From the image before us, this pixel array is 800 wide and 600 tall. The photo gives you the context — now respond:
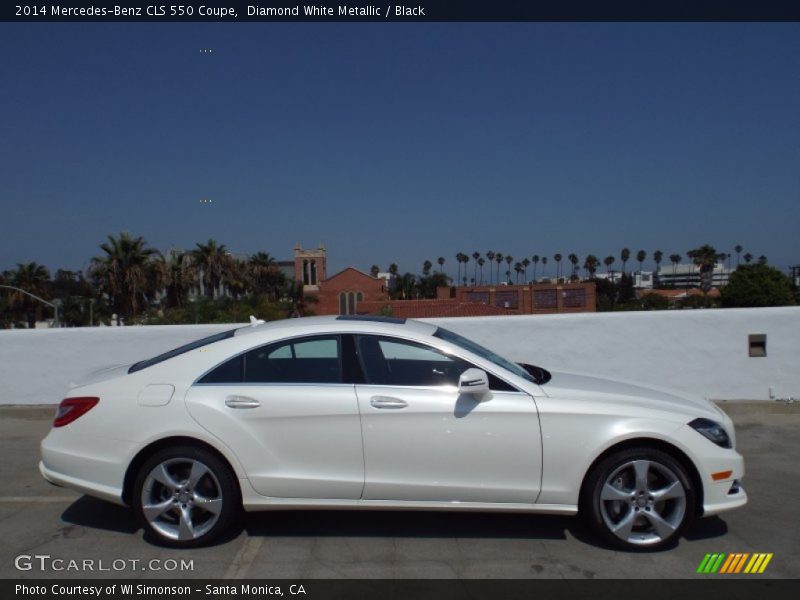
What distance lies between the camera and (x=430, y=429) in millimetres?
3998

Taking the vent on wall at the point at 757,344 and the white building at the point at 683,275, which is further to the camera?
the white building at the point at 683,275

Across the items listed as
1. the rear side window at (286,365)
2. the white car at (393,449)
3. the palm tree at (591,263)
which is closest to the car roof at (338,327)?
the rear side window at (286,365)

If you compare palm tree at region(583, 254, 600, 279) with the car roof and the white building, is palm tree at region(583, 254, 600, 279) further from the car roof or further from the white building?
the car roof

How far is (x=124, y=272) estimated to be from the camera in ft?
144

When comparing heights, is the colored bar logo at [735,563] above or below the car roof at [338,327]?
below

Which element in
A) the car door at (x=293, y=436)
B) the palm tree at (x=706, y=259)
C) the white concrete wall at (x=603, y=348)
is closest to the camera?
the car door at (x=293, y=436)

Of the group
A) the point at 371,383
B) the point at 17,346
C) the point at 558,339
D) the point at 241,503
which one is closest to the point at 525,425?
the point at 371,383

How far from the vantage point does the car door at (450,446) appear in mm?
3980

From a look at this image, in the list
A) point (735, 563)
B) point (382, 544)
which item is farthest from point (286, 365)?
point (735, 563)

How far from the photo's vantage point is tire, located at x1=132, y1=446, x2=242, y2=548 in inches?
159

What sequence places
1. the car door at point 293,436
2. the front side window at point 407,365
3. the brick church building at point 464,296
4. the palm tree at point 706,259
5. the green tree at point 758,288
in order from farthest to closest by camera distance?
the palm tree at point 706,259, the green tree at point 758,288, the brick church building at point 464,296, the front side window at point 407,365, the car door at point 293,436

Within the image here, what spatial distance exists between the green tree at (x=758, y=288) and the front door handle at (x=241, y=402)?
61.8 metres

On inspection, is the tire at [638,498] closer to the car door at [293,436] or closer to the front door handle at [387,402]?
the front door handle at [387,402]
